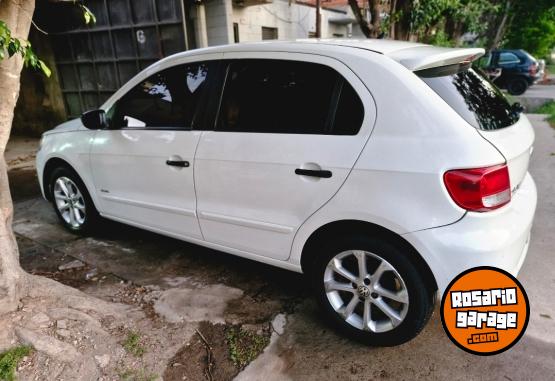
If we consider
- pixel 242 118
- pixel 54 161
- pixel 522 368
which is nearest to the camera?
A: pixel 522 368

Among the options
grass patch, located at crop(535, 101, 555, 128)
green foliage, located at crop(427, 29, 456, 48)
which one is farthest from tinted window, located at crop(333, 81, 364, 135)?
green foliage, located at crop(427, 29, 456, 48)

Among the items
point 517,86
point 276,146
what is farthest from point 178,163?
point 517,86

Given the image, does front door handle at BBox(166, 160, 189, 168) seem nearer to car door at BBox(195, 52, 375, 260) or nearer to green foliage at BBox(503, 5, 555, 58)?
car door at BBox(195, 52, 375, 260)

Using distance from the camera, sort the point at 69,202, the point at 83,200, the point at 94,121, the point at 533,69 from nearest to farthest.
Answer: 1. the point at 94,121
2. the point at 83,200
3. the point at 69,202
4. the point at 533,69

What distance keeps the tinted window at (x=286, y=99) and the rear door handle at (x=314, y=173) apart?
8.7 inches

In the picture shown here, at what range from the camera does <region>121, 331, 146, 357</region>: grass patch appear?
2381mm

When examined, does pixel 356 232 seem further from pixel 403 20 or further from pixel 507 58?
pixel 507 58

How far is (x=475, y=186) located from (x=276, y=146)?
A: 3.61 ft

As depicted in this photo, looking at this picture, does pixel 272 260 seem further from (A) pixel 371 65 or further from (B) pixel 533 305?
(B) pixel 533 305

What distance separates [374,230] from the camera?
2244 mm

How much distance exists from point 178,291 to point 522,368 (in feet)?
7.29

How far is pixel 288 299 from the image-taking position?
9.73 feet

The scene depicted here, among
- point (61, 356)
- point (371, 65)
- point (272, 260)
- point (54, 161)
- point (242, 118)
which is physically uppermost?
point (371, 65)

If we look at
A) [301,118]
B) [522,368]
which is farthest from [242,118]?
[522,368]
